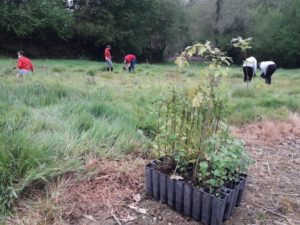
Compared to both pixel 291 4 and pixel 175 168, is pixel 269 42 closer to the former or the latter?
pixel 291 4

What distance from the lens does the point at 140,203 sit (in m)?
2.72

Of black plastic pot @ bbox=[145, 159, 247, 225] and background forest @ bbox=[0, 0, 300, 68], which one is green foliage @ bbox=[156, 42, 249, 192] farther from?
background forest @ bbox=[0, 0, 300, 68]

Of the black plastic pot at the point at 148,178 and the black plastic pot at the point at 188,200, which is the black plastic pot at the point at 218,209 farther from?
the black plastic pot at the point at 148,178

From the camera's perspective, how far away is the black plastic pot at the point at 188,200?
2463 millimetres

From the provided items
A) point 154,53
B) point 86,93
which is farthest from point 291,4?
point 86,93

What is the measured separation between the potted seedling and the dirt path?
0.46 feet

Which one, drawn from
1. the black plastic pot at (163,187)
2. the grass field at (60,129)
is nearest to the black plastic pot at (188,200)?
the black plastic pot at (163,187)

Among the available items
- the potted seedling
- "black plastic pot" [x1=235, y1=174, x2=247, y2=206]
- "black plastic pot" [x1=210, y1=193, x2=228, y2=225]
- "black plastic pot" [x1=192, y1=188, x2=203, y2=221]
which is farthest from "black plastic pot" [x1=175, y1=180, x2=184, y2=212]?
"black plastic pot" [x1=235, y1=174, x2=247, y2=206]

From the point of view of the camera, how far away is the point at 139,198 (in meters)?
2.79

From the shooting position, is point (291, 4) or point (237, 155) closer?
point (237, 155)

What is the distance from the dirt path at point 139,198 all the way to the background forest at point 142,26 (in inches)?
851

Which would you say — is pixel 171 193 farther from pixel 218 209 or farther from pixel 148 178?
pixel 218 209

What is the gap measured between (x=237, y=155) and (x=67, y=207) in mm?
1497

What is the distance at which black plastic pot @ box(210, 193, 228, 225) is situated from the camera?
2.29 metres
